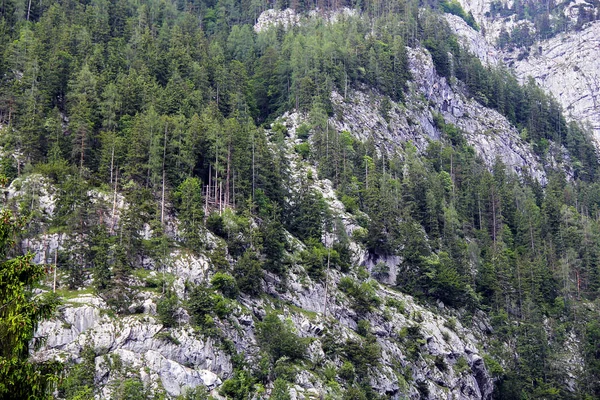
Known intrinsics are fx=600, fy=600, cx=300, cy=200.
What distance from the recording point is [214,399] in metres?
51.8

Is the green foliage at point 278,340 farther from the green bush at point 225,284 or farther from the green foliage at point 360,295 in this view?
the green foliage at point 360,295

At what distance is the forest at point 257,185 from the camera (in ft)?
214

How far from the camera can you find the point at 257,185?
284 feet

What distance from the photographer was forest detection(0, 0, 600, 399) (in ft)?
214

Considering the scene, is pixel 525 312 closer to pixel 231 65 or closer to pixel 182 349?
pixel 182 349

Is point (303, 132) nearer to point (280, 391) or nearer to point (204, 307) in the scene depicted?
point (204, 307)

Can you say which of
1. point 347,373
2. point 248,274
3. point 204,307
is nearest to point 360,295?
point 347,373

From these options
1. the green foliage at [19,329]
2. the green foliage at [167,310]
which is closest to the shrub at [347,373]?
the green foliage at [167,310]

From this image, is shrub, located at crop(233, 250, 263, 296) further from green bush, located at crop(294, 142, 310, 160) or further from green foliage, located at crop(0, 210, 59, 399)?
green foliage, located at crop(0, 210, 59, 399)

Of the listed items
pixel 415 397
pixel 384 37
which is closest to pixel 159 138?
pixel 415 397

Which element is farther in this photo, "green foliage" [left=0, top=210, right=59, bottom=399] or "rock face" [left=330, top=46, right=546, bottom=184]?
"rock face" [left=330, top=46, right=546, bottom=184]

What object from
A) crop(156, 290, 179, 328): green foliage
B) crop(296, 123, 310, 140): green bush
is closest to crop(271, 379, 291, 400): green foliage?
crop(156, 290, 179, 328): green foliage

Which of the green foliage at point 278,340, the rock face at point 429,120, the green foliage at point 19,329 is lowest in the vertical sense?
the green foliage at point 278,340

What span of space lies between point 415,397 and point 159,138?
44.9 metres
